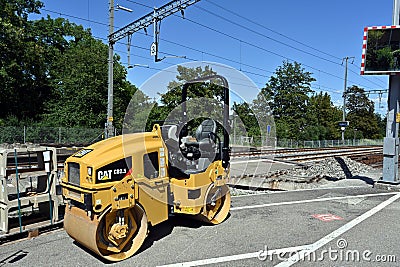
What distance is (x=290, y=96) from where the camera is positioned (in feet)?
171

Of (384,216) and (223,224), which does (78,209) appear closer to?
(223,224)

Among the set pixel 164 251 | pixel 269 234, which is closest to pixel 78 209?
pixel 164 251

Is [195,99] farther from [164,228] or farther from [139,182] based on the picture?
[164,228]

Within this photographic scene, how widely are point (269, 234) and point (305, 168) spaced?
11089 mm

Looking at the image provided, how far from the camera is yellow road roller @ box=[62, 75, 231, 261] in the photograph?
14.2 ft

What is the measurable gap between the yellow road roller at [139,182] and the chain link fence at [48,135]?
1924 centimetres

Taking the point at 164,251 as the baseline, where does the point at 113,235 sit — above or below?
above

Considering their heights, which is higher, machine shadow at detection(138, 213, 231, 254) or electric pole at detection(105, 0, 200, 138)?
electric pole at detection(105, 0, 200, 138)

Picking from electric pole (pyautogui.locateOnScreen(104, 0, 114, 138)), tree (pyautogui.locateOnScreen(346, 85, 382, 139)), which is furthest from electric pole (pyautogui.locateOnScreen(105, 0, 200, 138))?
tree (pyautogui.locateOnScreen(346, 85, 382, 139))

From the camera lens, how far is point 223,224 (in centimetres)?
616

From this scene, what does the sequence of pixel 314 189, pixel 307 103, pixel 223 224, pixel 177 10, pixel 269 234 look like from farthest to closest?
pixel 307 103
pixel 177 10
pixel 314 189
pixel 223 224
pixel 269 234

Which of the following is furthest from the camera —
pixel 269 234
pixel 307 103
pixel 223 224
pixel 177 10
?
pixel 307 103

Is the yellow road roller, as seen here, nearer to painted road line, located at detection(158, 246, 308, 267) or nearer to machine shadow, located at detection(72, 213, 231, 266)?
machine shadow, located at detection(72, 213, 231, 266)
